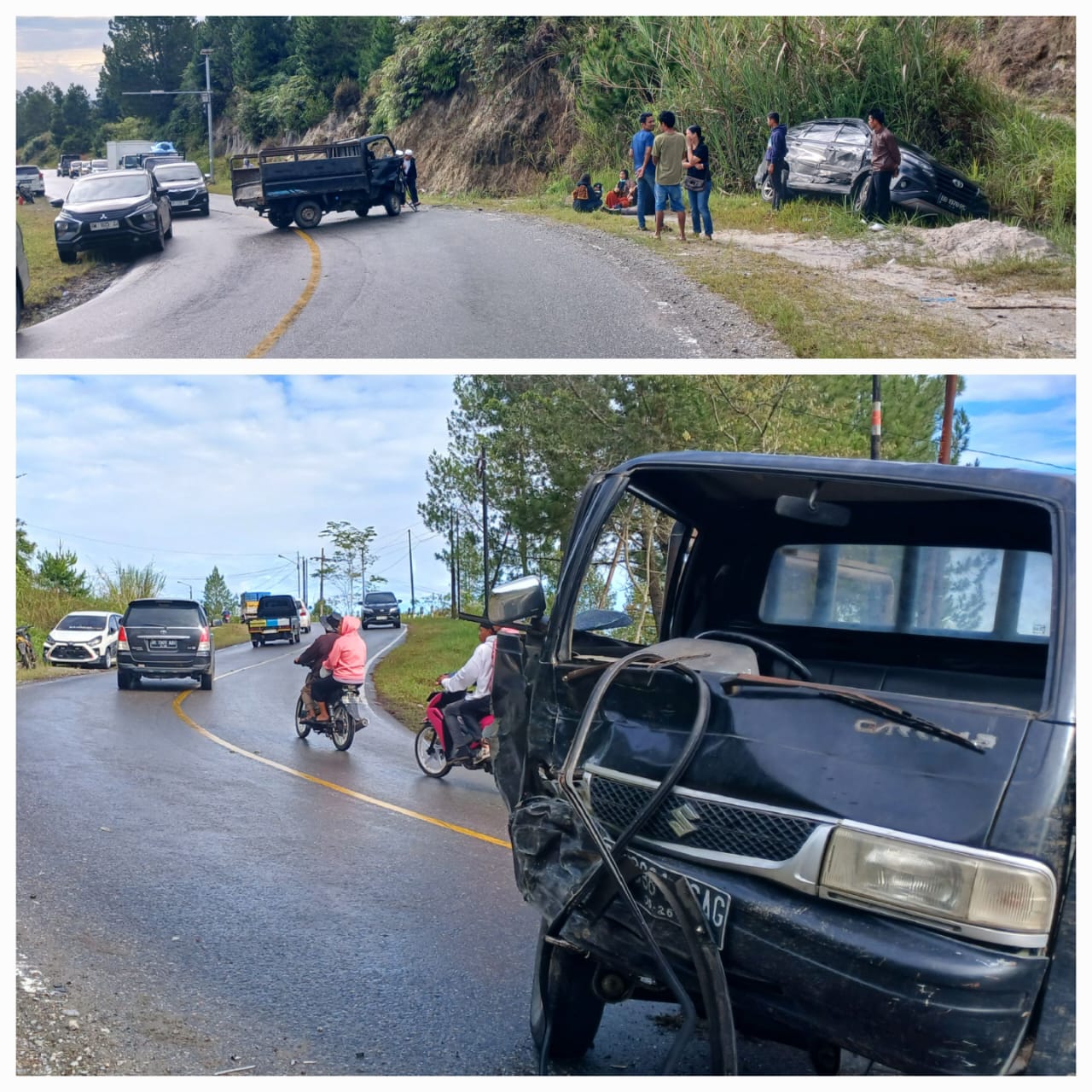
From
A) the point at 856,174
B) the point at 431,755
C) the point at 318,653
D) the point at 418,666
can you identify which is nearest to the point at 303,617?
the point at 418,666

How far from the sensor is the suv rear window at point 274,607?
4022 centimetres

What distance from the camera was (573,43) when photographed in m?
18.7

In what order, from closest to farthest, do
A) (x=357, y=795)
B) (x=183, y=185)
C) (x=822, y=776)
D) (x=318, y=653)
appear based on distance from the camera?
(x=822, y=776) < (x=357, y=795) < (x=318, y=653) < (x=183, y=185)

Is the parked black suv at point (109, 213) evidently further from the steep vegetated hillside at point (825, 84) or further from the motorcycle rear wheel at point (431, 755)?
the motorcycle rear wheel at point (431, 755)

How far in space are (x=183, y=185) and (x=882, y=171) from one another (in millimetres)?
10798

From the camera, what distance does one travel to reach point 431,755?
10836mm

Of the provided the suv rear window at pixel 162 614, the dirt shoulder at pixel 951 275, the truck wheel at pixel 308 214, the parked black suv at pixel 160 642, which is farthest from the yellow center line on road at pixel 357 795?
the truck wheel at pixel 308 214

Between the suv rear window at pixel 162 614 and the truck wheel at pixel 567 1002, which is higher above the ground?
the truck wheel at pixel 567 1002

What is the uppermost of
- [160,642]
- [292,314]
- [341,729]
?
[292,314]

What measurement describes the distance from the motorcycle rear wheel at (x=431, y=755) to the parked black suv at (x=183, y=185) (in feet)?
33.2

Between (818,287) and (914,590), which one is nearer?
(914,590)

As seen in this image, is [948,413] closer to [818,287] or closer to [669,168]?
[818,287]

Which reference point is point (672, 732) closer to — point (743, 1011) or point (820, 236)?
point (743, 1011)
